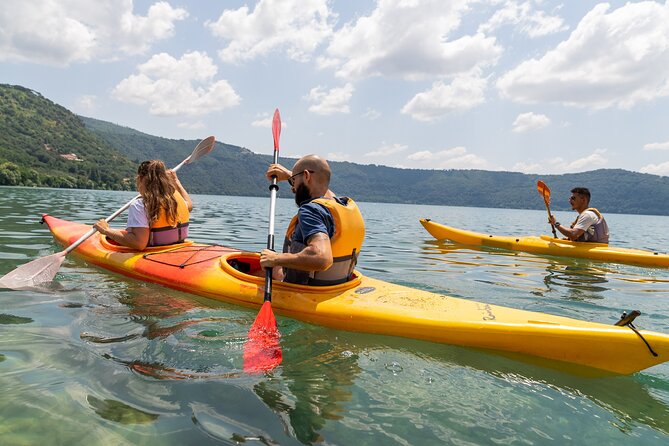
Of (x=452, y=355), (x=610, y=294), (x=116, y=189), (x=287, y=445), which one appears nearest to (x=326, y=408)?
(x=287, y=445)

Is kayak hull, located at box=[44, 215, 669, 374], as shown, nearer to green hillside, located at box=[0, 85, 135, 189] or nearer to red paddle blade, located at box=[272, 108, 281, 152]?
red paddle blade, located at box=[272, 108, 281, 152]

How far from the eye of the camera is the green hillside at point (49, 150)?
66.1 metres

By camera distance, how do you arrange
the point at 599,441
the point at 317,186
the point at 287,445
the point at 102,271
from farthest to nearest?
the point at 102,271, the point at 317,186, the point at 599,441, the point at 287,445

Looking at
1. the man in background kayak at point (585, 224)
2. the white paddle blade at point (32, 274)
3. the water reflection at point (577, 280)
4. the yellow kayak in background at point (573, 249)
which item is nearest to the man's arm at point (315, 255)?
the white paddle blade at point (32, 274)

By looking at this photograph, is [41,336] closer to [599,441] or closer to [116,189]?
[599,441]

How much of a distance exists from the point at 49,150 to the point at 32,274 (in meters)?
117

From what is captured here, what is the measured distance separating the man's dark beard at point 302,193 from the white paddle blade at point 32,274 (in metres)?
3.55

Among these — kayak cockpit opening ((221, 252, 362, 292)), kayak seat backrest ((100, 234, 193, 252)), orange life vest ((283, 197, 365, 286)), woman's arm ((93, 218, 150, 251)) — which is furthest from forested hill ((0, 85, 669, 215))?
orange life vest ((283, 197, 365, 286))

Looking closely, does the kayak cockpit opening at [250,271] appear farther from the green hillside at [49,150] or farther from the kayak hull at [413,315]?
the green hillside at [49,150]

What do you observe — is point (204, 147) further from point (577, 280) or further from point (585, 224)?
point (585, 224)

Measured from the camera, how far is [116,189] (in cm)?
8462

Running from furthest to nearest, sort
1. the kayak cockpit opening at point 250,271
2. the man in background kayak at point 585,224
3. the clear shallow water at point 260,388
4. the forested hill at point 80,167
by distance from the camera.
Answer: the forested hill at point 80,167 → the man in background kayak at point 585,224 → the kayak cockpit opening at point 250,271 → the clear shallow water at point 260,388

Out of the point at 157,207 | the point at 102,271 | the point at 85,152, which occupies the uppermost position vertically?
the point at 85,152

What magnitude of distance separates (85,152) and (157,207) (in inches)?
4941
